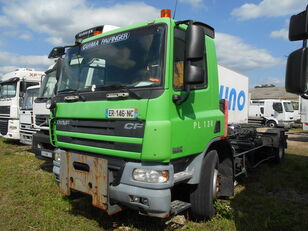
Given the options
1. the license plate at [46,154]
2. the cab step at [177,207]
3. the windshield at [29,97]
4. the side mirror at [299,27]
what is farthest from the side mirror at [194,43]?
the windshield at [29,97]

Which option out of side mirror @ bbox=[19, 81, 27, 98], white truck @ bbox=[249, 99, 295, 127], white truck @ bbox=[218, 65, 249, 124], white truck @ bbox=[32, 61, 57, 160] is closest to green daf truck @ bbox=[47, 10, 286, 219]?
white truck @ bbox=[32, 61, 57, 160]

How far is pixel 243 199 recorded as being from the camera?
5.14 meters

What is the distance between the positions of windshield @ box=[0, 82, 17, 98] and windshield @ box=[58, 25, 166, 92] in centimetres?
753

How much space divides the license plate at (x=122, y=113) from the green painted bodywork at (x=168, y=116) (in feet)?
0.17

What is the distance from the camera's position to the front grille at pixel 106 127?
3170mm

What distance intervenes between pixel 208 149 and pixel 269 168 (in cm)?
444

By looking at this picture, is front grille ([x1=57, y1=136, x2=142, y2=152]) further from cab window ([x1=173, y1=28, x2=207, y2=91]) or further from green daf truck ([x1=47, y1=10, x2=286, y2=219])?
cab window ([x1=173, y1=28, x2=207, y2=91])

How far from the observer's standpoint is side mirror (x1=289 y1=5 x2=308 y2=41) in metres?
2.23

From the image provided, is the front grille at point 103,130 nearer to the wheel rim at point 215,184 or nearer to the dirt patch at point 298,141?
the wheel rim at point 215,184

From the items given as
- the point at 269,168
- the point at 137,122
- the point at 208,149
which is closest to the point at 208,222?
the point at 208,149

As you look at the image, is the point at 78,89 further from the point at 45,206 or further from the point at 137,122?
the point at 45,206

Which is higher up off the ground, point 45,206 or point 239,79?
point 239,79

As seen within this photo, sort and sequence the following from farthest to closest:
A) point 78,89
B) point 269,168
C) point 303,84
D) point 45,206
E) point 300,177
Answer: point 269,168
point 300,177
point 45,206
point 78,89
point 303,84

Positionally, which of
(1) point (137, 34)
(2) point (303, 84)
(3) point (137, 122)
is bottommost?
(3) point (137, 122)
